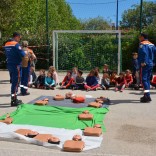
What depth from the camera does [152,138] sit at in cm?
671

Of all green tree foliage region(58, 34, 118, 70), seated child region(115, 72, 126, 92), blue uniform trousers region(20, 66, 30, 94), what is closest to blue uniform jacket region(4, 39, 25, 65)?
blue uniform trousers region(20, 66, 30, 94)

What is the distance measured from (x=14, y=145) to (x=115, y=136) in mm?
1919

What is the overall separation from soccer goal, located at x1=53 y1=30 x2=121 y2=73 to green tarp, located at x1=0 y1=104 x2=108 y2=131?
9153mm

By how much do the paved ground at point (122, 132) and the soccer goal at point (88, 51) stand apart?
6938 mm

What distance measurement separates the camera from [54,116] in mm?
8203

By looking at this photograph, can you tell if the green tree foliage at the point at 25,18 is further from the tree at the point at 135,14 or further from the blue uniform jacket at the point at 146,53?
the tree at the point at 135,14

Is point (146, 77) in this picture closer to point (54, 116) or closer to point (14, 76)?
point (54, 116)

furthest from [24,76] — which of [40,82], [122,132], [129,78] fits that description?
[122,132]

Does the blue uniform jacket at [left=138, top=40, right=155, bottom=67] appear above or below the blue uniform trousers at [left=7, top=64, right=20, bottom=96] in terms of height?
above

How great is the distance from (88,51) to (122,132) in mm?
11998

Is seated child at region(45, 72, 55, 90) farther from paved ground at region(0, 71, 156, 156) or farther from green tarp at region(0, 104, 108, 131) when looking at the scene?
green tarp at region(0, 104, 108, 131)

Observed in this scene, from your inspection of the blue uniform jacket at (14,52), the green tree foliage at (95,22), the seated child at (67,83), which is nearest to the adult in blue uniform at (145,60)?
the blue uniform jacket at (14,52)

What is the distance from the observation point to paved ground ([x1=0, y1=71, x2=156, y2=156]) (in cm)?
583

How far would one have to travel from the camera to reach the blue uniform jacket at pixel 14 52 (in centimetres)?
946
